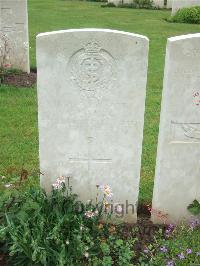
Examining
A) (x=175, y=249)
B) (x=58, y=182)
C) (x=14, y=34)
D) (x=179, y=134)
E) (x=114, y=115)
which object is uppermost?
(x=14, y=34)

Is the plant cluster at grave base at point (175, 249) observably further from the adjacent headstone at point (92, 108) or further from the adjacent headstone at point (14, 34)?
the adjacent headstone at point (14, 34)

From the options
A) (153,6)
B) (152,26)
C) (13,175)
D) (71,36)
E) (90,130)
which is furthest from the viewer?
(153,6)

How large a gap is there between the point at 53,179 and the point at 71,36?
123cm

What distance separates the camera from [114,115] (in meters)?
3.63

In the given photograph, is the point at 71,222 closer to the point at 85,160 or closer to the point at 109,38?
the point at 85,160

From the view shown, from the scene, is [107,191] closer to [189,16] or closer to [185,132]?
[185,132]

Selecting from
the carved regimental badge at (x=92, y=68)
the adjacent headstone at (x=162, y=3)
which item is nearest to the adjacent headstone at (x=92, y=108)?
the carved regimental badge at (x=92, y=68)

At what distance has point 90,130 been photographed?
3.68 metres

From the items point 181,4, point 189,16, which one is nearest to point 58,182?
point 189,16

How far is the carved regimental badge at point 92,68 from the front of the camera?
3.43m

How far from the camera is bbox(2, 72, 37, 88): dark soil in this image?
8.06 metres

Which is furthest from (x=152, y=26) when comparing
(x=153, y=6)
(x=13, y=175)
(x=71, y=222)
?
(x=71, y=222)

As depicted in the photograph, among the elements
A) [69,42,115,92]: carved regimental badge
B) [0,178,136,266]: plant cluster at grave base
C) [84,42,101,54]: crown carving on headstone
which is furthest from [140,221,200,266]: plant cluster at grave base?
[84,42,101,54]: crown carving on headstone

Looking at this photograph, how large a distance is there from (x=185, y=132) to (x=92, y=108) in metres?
0.79
